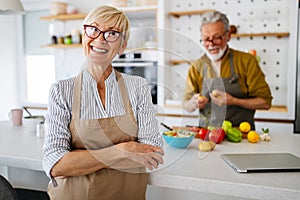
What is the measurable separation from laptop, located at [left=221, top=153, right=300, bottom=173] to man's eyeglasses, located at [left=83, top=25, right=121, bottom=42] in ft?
2.05

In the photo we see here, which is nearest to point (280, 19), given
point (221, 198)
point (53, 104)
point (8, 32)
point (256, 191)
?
point (221, 198)

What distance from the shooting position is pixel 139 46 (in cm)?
96

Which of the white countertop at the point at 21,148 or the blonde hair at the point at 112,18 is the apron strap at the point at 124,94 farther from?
the white countertop at the point at 21,148

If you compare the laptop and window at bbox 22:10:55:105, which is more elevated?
window at bbox 22:10:55:105

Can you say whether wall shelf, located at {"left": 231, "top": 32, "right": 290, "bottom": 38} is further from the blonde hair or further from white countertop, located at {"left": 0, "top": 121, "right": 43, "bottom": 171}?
the blonde hair

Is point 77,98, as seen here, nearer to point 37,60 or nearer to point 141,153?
point 141,153

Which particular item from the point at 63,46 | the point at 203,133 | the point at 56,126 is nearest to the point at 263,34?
the point at 203,133

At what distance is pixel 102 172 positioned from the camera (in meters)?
1.08

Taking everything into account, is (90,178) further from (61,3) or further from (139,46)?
(61,3)

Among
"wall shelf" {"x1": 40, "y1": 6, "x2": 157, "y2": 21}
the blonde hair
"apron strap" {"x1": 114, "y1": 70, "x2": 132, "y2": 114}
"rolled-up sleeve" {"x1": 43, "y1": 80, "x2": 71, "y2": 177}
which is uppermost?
"wall shelf" {"x1": 40, "y1": 6, "x2": 157, "y2": 21}

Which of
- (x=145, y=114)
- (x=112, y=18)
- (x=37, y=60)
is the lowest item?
(x=145, y=114)

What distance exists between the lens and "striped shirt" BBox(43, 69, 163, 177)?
981 mm

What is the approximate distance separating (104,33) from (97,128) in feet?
0.95

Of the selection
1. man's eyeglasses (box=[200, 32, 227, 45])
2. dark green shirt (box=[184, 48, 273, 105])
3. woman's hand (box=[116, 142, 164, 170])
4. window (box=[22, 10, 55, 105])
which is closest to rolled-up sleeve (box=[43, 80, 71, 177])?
woman's hand (box=[116, 142, 164, 170])
